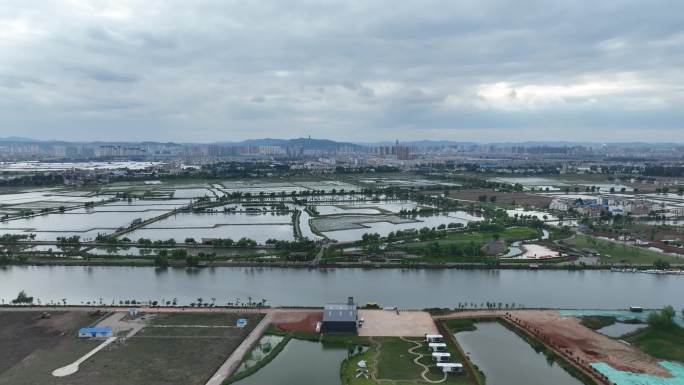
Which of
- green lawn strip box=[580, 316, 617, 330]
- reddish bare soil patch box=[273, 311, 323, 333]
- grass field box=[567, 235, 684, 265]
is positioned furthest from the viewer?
grass field box=[567, 235, 684, 265]

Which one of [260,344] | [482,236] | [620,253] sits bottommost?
[260,344]

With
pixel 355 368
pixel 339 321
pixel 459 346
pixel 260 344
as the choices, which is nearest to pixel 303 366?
pixel 355 368

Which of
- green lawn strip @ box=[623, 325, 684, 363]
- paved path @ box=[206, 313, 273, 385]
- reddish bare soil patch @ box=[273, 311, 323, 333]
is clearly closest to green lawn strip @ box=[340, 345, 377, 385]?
reddish bare soil patch @ box=[273, 311, 323, 333]

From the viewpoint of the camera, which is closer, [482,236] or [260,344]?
[260,344]

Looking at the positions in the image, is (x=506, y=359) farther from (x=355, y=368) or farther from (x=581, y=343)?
(x=355, y=368)

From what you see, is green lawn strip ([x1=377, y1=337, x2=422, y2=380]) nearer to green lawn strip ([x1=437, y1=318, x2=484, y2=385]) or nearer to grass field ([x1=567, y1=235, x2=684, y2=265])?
green lawn strip ([x1=437, y1=318, x2=484, y2=385])

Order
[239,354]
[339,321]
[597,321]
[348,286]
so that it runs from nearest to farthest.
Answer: [239,354], [339,321], [597,321], [348,286]

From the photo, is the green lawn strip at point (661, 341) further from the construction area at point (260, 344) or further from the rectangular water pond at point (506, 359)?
the rectangular water pond at point (506, 359)
